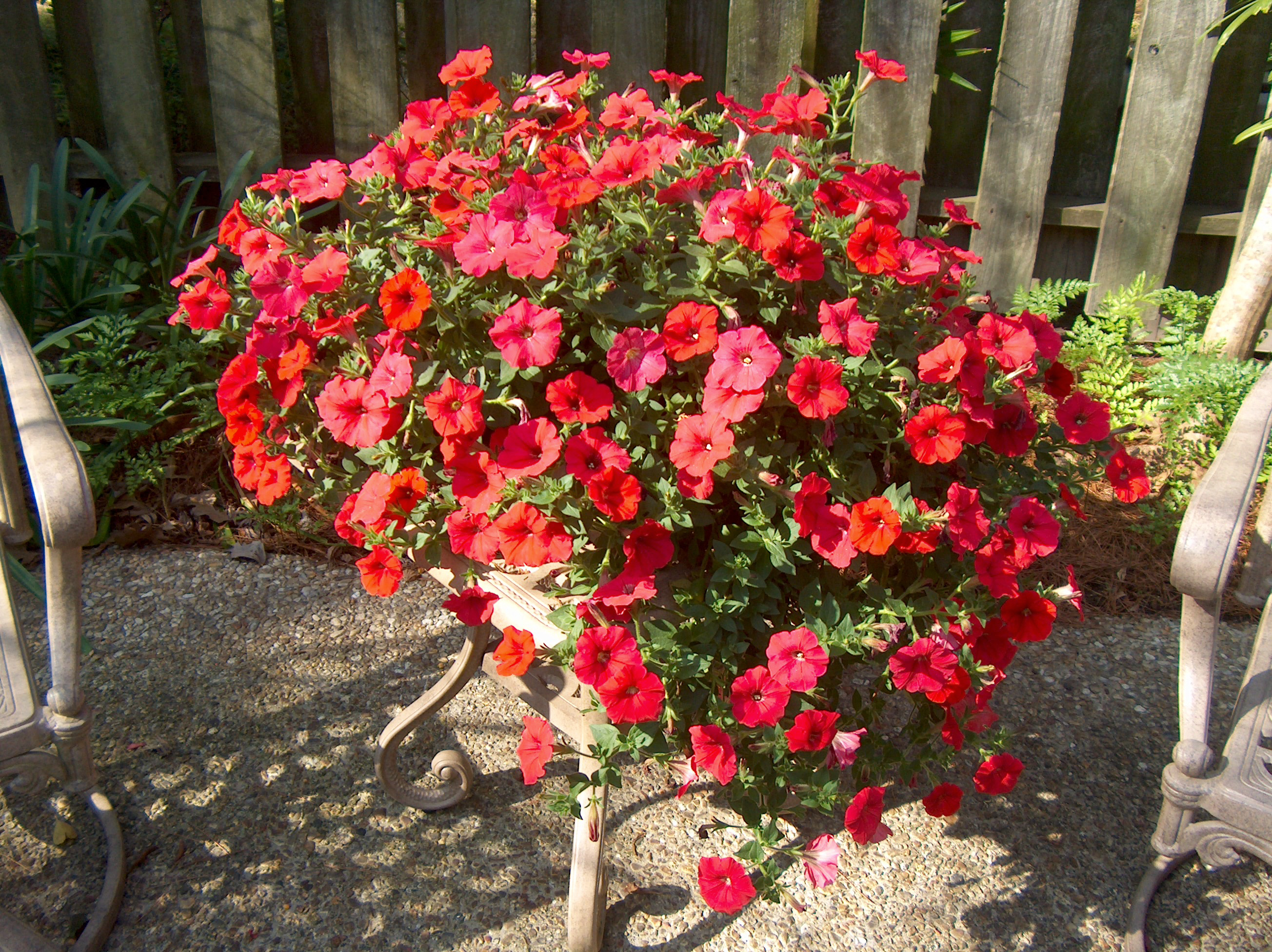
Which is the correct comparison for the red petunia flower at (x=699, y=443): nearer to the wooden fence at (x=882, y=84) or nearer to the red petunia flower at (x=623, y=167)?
the red petunia flower at (x=623, y=167)

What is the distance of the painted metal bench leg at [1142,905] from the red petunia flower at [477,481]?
131cm

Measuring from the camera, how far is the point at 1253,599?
6.60 ft

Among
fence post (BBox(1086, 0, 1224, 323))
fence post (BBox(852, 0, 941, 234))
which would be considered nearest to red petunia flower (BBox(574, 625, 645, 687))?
fence post (BBox(852, 0, 941, 234))

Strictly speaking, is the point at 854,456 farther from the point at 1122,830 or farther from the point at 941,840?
the point at 1122,830

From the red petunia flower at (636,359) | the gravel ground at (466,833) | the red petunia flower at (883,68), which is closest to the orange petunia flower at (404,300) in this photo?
the red petunia flower at (636,359)

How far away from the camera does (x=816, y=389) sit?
1.14 m

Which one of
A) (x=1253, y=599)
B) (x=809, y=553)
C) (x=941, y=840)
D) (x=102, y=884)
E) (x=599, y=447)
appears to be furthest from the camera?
(x=1253, y=599)

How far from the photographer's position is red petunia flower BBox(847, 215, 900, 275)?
3.93 ft

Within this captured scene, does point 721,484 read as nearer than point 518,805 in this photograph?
Yes

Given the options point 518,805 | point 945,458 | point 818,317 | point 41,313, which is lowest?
point 518,805

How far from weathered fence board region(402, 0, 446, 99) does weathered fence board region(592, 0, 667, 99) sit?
1.72 ft

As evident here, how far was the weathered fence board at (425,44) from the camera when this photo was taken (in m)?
2.99

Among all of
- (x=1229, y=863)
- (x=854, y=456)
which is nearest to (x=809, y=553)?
(x=854, y=456)

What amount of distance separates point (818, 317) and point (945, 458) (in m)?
0.25
